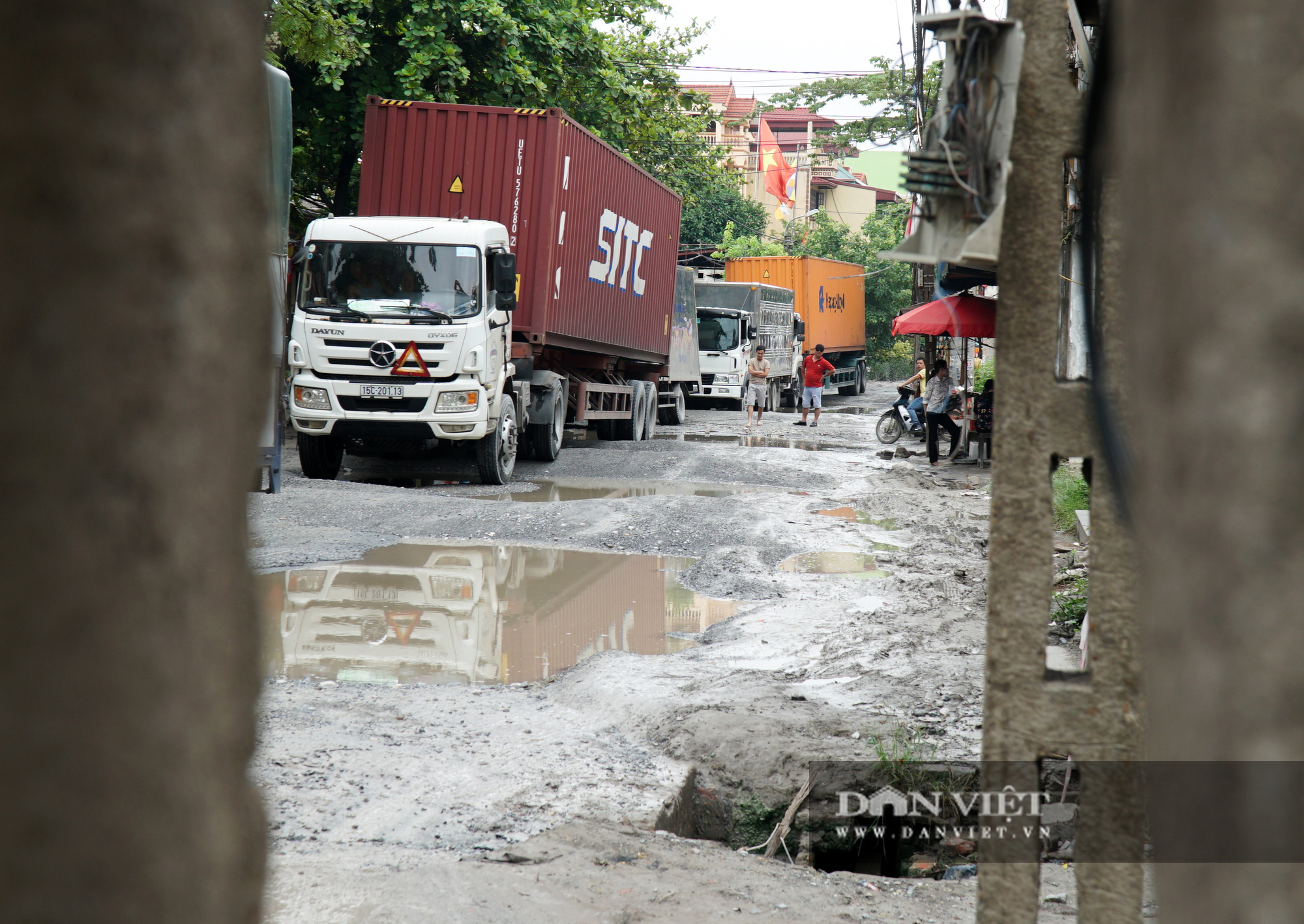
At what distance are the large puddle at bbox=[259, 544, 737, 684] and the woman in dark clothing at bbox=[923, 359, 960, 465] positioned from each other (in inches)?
371

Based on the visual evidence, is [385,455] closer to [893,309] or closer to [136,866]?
[136,866]

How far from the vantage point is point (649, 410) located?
63.1ft

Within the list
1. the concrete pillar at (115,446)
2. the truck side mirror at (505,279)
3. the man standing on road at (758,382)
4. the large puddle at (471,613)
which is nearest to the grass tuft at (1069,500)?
the large puddle at (471,613)

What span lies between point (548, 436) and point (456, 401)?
9.65ft

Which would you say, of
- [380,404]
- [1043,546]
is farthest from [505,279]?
[1043,546]

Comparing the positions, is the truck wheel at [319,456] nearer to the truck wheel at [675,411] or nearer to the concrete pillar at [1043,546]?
the truck wheel at [675,411]

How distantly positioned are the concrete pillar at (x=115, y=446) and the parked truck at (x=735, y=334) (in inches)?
972

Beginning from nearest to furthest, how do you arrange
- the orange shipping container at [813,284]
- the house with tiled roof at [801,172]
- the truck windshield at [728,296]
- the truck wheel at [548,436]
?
the truck wheel at [548,436] < the truck windshield at [728,296] < the orange shipping container at [813,284] < the house with tiled roof at [801,172]

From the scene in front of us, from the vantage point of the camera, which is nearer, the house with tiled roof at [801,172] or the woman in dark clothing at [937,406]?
the woman in dark clothing at [937,406]

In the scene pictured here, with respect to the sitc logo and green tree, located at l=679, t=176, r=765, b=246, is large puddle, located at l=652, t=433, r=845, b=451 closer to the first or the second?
the sitc logo

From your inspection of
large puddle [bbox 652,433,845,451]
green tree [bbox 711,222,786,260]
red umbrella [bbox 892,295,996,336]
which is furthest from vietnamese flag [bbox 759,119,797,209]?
red umbrella [bbox 892,295,996,336]

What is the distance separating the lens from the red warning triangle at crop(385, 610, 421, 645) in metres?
6.28

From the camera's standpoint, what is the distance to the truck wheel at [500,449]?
12406 millimetres

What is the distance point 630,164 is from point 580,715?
506 inches
